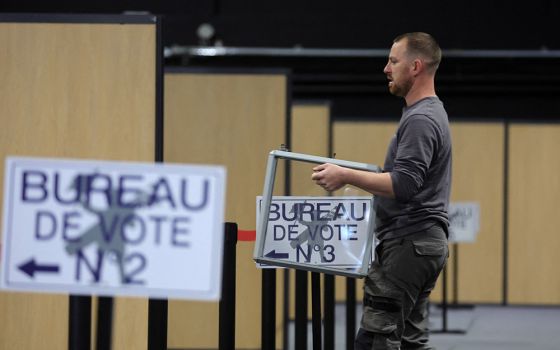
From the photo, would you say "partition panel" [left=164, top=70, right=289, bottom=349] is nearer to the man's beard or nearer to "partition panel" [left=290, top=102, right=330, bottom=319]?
"partition panel" [left=290, top=102, right=330, bottom=319]

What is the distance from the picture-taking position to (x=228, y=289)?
14.6 ft

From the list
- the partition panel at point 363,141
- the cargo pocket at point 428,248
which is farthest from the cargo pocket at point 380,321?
the partition panel at point 363,141

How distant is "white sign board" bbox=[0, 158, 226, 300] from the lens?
268 cm

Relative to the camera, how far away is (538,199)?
1265 cm

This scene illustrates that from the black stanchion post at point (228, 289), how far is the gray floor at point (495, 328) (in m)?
3.85

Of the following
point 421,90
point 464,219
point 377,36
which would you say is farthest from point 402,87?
point 377,36

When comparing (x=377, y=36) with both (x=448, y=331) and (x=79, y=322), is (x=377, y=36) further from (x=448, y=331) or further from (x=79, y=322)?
(x=79, y=322)

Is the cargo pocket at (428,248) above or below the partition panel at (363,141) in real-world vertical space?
below

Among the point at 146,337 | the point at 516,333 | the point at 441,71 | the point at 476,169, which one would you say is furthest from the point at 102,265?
the point at 441,71

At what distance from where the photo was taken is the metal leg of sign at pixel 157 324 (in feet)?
15.2

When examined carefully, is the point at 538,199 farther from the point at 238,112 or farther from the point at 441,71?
the point at 238,112

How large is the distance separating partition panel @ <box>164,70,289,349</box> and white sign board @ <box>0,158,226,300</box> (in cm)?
511

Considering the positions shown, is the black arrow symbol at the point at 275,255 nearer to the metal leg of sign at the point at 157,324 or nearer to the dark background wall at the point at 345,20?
the metal leg of sign at the point at 157,324

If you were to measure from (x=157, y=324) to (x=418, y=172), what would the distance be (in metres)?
1.50
